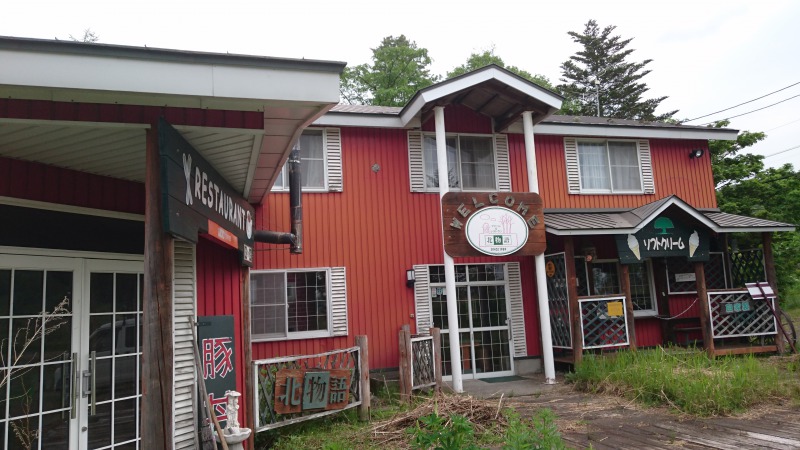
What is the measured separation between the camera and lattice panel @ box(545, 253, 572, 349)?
33.9ft

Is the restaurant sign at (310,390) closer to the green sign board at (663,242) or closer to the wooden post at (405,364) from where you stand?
the wooden post at (405,364)

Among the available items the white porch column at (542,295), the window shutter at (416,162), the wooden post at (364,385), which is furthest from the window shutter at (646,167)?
the wooden post at (364,385)

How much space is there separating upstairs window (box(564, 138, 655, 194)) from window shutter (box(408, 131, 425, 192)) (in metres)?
3.46

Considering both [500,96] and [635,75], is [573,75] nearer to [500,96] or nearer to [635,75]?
[635,75]

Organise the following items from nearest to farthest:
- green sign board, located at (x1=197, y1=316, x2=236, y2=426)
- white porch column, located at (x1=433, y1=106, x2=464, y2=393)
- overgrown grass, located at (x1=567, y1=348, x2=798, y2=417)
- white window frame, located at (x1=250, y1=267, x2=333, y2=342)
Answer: green sign board, located at (x1=197, y1=316, x2=236, y2=426) → overgrown grass, located at (x1=567, y1=348, x2=798, y2=417) → white porch column, located at (x1=433, y1=106, x2=464, y2=393) → white window frame, located at (x1=250, y1=267, x2=333, y2=342)

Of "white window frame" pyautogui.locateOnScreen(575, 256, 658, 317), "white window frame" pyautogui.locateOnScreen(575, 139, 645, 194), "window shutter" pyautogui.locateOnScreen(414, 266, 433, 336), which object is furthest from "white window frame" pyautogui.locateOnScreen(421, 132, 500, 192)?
"white window frame" pyautogui.locateOnScreen(575, 256, 658, 317)

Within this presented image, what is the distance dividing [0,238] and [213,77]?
2159mm

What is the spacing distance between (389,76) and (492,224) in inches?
755

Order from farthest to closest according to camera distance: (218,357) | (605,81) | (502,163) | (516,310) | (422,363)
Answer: (605,81) < (502,163) < (516,310) < (422,363) < (218,357)

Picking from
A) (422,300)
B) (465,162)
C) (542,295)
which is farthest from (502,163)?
(422,300)

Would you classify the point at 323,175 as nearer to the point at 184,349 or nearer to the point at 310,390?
the point at 310,390

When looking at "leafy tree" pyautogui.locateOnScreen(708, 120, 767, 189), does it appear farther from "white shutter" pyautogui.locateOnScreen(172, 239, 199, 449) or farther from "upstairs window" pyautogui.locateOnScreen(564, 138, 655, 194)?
"white shutter" pyautogui.locateOnScreen(172, 239, 199, 449)

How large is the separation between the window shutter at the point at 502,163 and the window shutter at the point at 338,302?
3802 millimetres

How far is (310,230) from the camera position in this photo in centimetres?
987
